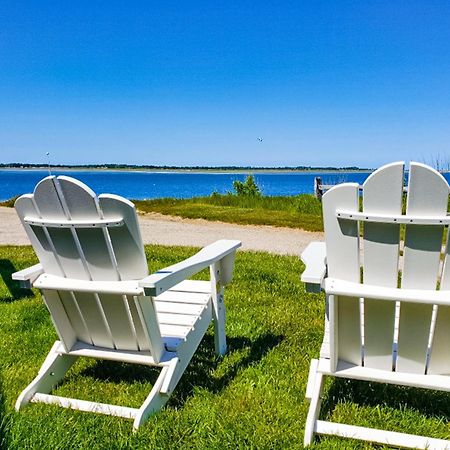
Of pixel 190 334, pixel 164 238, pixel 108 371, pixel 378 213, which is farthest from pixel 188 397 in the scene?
pixel 164 238

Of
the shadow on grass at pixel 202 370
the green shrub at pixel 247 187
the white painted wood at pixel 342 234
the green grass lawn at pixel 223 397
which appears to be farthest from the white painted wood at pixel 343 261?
the green shrub at pixel 247 187

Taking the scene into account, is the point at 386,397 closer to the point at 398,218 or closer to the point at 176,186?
the point at 398,218

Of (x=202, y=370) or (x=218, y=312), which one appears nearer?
(x=202, y=370)

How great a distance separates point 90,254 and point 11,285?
3.14m

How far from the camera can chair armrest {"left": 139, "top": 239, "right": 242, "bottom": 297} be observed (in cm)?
194

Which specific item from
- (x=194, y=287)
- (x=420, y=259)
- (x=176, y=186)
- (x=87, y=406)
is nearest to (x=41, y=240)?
(x=87, y=406)

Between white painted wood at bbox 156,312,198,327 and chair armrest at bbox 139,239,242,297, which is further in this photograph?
white painted wood at bbox 156,312,198,327

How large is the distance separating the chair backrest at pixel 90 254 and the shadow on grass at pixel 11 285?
225 cm

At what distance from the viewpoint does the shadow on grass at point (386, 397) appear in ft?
7.66

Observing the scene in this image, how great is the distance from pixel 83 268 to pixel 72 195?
1.37 feet

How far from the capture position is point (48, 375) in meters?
2.49

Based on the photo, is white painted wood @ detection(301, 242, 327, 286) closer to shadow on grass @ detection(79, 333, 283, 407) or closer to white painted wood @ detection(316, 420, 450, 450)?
white painted wood @ detection(316, 420, 450, 450)

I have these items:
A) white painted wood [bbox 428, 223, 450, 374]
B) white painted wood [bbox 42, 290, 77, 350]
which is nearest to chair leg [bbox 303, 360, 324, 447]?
white painted wood [bbox 428, 223, 450, 374]

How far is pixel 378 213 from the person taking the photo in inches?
70.8
